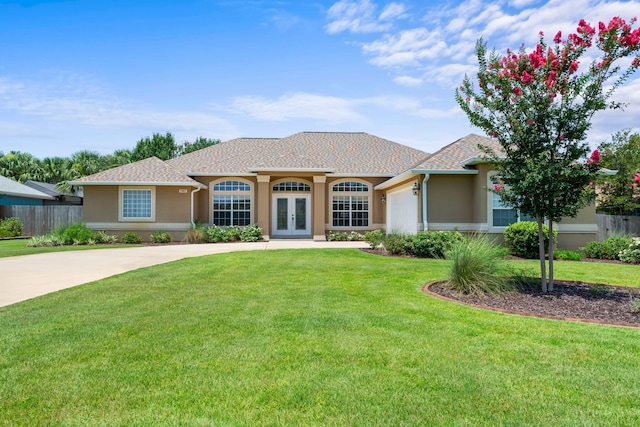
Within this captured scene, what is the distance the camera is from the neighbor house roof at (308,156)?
22.2 m

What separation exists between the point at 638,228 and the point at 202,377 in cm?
2564

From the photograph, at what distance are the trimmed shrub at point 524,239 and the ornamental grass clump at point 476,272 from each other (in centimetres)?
687

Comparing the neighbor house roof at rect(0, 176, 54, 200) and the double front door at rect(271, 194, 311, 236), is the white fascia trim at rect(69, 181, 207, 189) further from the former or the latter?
the neighbor house roof at rect(0, 176, 54, 200)

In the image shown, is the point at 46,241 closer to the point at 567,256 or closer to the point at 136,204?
the point at 136,204

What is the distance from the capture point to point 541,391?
11.3ft

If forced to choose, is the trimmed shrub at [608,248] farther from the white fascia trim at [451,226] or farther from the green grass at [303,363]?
the green grass at [303,363]

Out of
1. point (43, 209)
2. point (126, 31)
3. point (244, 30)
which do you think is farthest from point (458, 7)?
point (43, 209)

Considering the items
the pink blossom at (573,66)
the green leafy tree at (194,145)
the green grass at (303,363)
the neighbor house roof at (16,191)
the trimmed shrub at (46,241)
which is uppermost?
the green leafy tree at (194,145)

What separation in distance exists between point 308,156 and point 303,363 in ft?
66.6

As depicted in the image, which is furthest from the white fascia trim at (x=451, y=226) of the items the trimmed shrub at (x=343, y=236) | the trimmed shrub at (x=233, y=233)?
the trimmed shrub at (x=233, y=233)

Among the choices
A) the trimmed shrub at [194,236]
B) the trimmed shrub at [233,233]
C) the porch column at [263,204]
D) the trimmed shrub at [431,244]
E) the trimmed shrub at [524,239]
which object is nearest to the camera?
the trimmed shrub at [431,244]

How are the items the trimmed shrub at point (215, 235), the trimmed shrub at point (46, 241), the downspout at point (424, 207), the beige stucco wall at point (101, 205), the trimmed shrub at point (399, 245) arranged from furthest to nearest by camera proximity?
the beige stucco wall at point (101, 205)
the trimmed shrub at point (215, 235)
the trimmed shrub at point (46, 241)
the downspout at point (424, 207)
the trimmed shrub at point (399, 245)

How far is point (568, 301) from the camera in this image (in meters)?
7.07

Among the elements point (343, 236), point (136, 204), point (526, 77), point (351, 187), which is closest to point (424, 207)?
point (343, 236)
